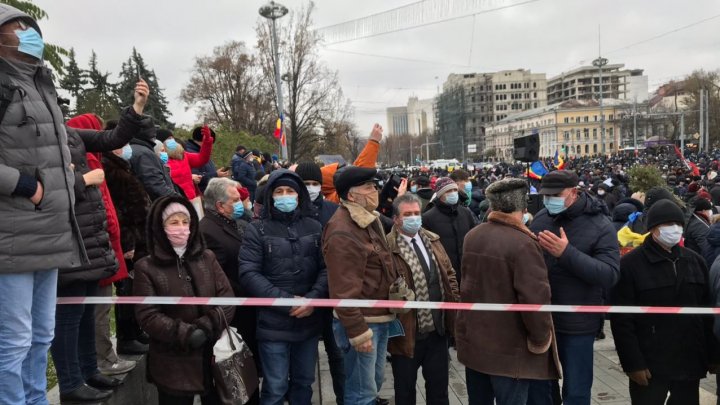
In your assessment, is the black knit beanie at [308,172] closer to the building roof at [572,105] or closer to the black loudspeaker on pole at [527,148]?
the black loudspeaker on pole at [527,148]

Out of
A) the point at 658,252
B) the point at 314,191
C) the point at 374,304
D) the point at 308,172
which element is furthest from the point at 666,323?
the point at 308,172

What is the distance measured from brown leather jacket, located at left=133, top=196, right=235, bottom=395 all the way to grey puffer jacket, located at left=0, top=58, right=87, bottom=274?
25.5 inches

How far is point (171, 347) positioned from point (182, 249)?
646mm

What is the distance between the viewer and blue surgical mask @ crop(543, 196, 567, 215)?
3.96 metres

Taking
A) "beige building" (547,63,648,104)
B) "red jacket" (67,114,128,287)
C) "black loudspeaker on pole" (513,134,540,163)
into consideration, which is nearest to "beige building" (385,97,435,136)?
"beige building" (547,63,648,104)

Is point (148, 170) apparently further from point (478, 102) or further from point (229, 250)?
point (478, 102)

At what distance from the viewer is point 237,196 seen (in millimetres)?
4309

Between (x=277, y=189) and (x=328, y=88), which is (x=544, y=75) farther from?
(x=277, y=189)

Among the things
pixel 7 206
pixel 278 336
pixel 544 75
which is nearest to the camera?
pixel 7 206

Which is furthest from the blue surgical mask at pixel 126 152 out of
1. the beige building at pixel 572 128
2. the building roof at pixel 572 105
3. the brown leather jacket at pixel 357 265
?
the building roof at pixel 572 105

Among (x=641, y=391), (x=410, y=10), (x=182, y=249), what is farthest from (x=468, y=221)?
(x=410, y=10)

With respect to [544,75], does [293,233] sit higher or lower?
lower

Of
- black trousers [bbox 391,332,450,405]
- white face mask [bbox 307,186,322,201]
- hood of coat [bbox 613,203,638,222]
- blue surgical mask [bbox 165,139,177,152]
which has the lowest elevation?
black trousers [bbox 391,332,450,405]

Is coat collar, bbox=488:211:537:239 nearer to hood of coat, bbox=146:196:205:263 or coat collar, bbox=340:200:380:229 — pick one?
coat collar, bbox=340:200:380:229
